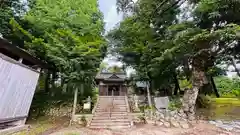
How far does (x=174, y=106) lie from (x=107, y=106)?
13.9ft

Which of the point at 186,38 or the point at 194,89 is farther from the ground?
the point at 186,38

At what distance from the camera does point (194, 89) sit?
859 cm

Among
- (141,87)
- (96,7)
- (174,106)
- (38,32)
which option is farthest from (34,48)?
(174,106)

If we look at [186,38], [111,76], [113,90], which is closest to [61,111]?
[111,76]

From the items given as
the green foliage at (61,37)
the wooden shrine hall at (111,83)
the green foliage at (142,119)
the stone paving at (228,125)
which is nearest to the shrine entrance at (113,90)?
the wooden shrine hall at (111,83)

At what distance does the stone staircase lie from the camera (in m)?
8.39

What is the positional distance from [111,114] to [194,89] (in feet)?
15.9

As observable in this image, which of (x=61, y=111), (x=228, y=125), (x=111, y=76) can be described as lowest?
(x=228, y=125)

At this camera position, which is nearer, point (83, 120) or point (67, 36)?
point (83, 120)

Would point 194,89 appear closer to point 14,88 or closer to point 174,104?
point 174,104

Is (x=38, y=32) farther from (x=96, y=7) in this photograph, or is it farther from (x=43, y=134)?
(x=43, y=134)

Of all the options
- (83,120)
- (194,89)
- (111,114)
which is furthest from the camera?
(111,114)

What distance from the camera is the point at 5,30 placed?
1075cm

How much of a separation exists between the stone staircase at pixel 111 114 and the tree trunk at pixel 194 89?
3.25m
